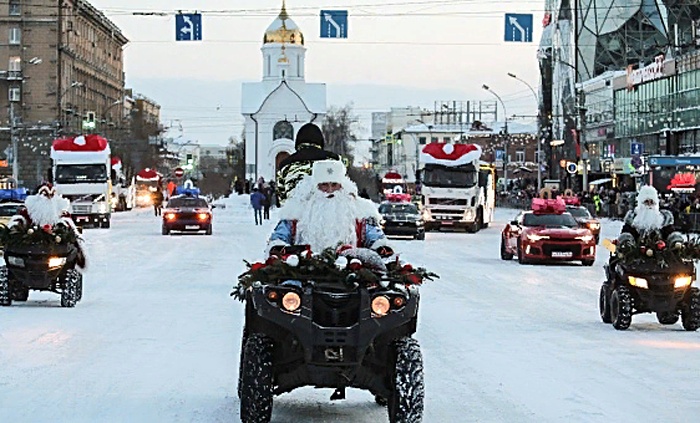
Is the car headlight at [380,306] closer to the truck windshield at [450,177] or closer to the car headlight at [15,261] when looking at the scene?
the car headlight at [15,261]

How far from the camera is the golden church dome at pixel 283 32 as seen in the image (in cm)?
12425

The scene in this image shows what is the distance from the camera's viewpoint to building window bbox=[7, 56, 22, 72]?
10669cm

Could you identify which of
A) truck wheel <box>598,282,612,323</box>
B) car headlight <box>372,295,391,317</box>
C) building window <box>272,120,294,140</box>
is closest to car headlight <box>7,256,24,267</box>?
truck wheel <box>598,282,612,323</box>

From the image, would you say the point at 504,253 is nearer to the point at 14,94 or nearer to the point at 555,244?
the point at 555,244

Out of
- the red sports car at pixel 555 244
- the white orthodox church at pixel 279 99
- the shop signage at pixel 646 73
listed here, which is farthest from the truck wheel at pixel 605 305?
the white orthodox church at pixel 279 99

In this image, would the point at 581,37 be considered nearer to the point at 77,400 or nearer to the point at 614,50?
the point at 614,50

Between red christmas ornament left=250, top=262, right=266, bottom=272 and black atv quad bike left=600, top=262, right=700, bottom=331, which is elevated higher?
red christmas ornament left=250, top=262, right=266, bottom=272

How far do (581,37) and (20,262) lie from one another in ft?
291

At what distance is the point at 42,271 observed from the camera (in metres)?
17.0

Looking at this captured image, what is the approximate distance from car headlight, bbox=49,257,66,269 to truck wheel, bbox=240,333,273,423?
966 centimetres

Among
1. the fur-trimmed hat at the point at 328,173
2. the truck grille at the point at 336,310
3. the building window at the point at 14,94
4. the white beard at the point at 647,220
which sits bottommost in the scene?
the truck grille at the point at 336,310

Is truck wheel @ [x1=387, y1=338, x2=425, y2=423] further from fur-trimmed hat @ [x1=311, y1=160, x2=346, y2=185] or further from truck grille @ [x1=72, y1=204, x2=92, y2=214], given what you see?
truck grille @ [x1=72, y1=204, x2=92, y2=214]

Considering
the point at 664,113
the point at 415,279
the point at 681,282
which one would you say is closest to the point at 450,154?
the point at 664,113

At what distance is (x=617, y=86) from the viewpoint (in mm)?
90125
